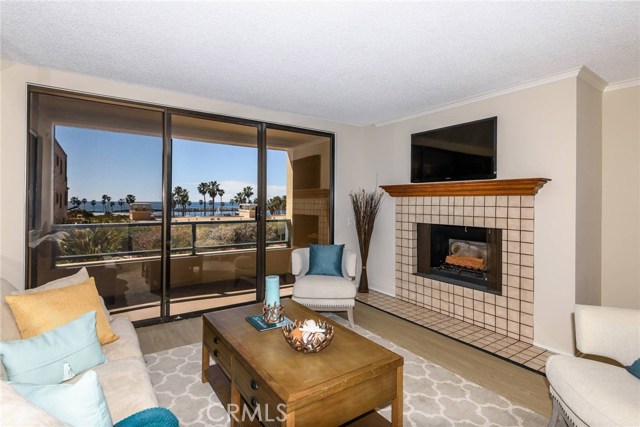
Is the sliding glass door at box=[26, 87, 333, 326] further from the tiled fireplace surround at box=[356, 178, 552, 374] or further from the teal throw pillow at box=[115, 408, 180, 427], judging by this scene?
the teal throw pillow at box=[115, 408, 180, 427]

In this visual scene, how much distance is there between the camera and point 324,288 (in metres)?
3.36

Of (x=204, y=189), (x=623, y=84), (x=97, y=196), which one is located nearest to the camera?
(x=623, y=84)

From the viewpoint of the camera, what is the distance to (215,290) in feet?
13.3

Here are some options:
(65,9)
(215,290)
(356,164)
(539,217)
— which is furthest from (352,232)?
(65,9)

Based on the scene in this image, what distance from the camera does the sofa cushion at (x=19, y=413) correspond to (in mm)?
744

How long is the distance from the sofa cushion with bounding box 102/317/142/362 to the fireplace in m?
3.33

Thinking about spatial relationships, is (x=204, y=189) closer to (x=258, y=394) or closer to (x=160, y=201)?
(x=160, y=201)

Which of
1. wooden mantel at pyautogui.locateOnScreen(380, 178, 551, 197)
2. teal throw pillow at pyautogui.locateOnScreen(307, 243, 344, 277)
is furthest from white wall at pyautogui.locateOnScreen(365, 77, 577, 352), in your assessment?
teal throw pillow at pyautogui.locateOnScreen(307, 243, 344, 277)

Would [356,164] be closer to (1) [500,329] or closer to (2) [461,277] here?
(2) [461,277]

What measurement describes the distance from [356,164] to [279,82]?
7.19 feet

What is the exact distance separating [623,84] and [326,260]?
3.43m

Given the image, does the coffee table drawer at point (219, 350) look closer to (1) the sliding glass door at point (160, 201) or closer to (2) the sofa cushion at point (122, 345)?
(2) the sofa cushion at point (122, 345)

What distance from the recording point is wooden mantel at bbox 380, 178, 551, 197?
119 inches

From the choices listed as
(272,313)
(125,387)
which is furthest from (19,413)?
(272,313)
